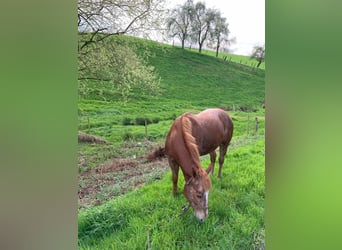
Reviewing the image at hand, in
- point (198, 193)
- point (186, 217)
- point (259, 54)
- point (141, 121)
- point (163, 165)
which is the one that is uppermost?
point (259, 54)

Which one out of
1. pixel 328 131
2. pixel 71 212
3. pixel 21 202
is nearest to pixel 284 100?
pixel 328 131

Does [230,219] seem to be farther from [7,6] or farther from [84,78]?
[7,6]

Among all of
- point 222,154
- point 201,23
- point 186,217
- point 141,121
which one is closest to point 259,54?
point 201,23

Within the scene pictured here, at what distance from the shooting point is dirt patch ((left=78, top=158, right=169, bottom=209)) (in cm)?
199

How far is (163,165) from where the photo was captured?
6.91 ft

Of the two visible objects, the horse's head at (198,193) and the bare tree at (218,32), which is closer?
the horse's head at (198,193)

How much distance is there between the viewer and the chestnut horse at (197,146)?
2.05 metres

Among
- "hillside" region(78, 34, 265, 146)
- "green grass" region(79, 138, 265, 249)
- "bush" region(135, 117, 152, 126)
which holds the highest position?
"hillside" region(78, 34, 265, 146)

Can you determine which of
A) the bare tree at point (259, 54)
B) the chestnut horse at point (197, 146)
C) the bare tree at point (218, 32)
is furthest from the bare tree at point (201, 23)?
the chestnut horse at point (197, 146)

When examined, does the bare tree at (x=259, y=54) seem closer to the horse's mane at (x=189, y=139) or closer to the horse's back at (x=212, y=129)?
the horse's back at (x=212, y=129)

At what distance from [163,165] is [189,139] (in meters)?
0.20

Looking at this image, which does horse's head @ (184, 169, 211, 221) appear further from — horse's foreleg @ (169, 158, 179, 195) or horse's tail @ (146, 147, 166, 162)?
horse's tail @ (146, 147, 166, 162)

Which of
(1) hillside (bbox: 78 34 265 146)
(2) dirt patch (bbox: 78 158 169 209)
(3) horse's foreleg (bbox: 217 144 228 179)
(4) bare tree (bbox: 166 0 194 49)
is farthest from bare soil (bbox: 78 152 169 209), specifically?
(4) bare tree (bbox: 166 0 194 49)

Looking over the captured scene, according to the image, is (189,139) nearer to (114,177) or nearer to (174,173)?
(174,173)
